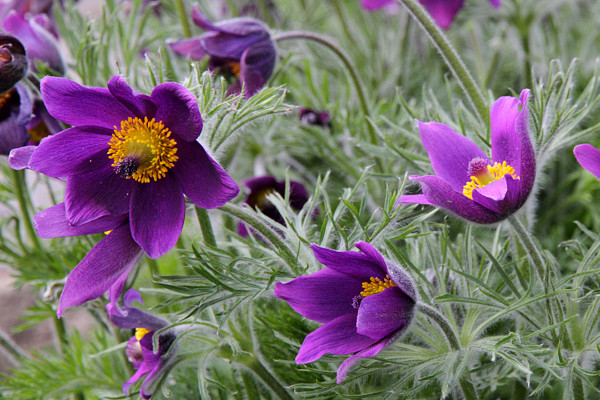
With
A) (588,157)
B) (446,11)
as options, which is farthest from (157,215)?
(446,11)

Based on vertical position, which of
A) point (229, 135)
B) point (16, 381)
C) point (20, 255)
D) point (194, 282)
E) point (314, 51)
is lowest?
point (16, 381)

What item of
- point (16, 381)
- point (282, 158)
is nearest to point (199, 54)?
point (282, 158)

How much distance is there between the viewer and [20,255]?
0.94 metres

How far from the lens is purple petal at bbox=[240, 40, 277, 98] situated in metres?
0.78

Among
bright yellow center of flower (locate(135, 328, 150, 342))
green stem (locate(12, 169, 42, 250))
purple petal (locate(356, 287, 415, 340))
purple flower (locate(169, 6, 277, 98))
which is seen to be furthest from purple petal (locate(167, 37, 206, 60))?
purple petal (locate(356, 287, 415, 340))

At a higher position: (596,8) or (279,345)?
(596,8)

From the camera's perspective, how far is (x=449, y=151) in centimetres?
56

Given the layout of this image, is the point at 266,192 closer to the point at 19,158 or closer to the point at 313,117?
the point at 313,117

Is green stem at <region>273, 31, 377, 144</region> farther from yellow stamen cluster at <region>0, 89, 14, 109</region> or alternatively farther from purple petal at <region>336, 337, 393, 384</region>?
purple petal at <region>336, 337, 393, 384</region>

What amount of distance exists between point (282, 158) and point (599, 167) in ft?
2.07

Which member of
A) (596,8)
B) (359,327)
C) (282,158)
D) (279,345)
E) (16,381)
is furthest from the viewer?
(596,8)

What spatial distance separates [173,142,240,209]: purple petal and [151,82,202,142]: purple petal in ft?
0.05

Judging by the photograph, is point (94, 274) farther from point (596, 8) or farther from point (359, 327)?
point (596, 8)

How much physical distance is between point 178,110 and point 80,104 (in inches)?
3.2
